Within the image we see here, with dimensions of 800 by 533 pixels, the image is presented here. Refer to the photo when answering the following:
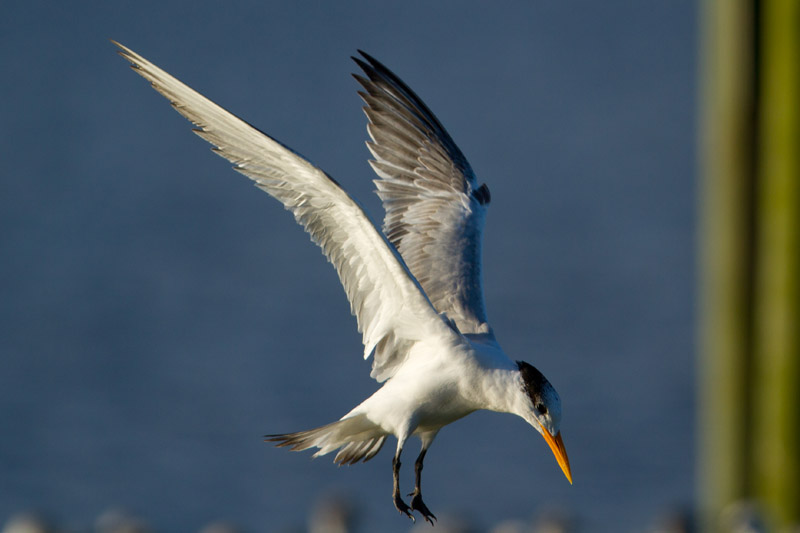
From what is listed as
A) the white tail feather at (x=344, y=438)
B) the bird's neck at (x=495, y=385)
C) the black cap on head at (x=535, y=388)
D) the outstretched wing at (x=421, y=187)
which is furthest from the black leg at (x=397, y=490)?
the outstretched wing at (x=421, y=187)

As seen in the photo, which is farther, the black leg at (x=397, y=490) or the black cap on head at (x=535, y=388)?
the black leg at (x=397, y=490)

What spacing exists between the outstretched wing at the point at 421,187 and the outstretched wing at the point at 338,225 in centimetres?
75

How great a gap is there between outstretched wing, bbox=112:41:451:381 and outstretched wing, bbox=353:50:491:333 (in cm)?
75

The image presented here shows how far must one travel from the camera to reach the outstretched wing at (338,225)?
5.95 meters

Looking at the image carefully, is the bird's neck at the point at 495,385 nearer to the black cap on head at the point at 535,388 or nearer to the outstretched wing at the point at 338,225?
the black cap on head at the point at 535,388

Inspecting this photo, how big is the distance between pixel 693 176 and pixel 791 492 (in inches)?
472

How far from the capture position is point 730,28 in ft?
34.1

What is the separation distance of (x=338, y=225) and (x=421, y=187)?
159 centimetres

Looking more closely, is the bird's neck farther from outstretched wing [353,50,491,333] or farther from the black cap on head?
outstretched wing [353,50,491,333]

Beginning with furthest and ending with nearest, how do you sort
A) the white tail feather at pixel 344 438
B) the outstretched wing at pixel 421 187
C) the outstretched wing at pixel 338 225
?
the outstretched wing at pixel 421 187 → the white tail feather at pixel 344 438 → the outstretched wing at pixel 338 225

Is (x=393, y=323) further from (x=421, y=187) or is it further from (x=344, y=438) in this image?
(x=421, y=187)

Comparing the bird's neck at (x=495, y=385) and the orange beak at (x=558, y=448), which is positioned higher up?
the bird's neck at (x=495, y=385)

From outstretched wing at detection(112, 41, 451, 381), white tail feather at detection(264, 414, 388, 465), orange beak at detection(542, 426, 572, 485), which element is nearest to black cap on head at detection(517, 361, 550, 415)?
orange beak at detection(542, 426, 572, 485)

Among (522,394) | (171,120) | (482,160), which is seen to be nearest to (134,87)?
(171,120)
